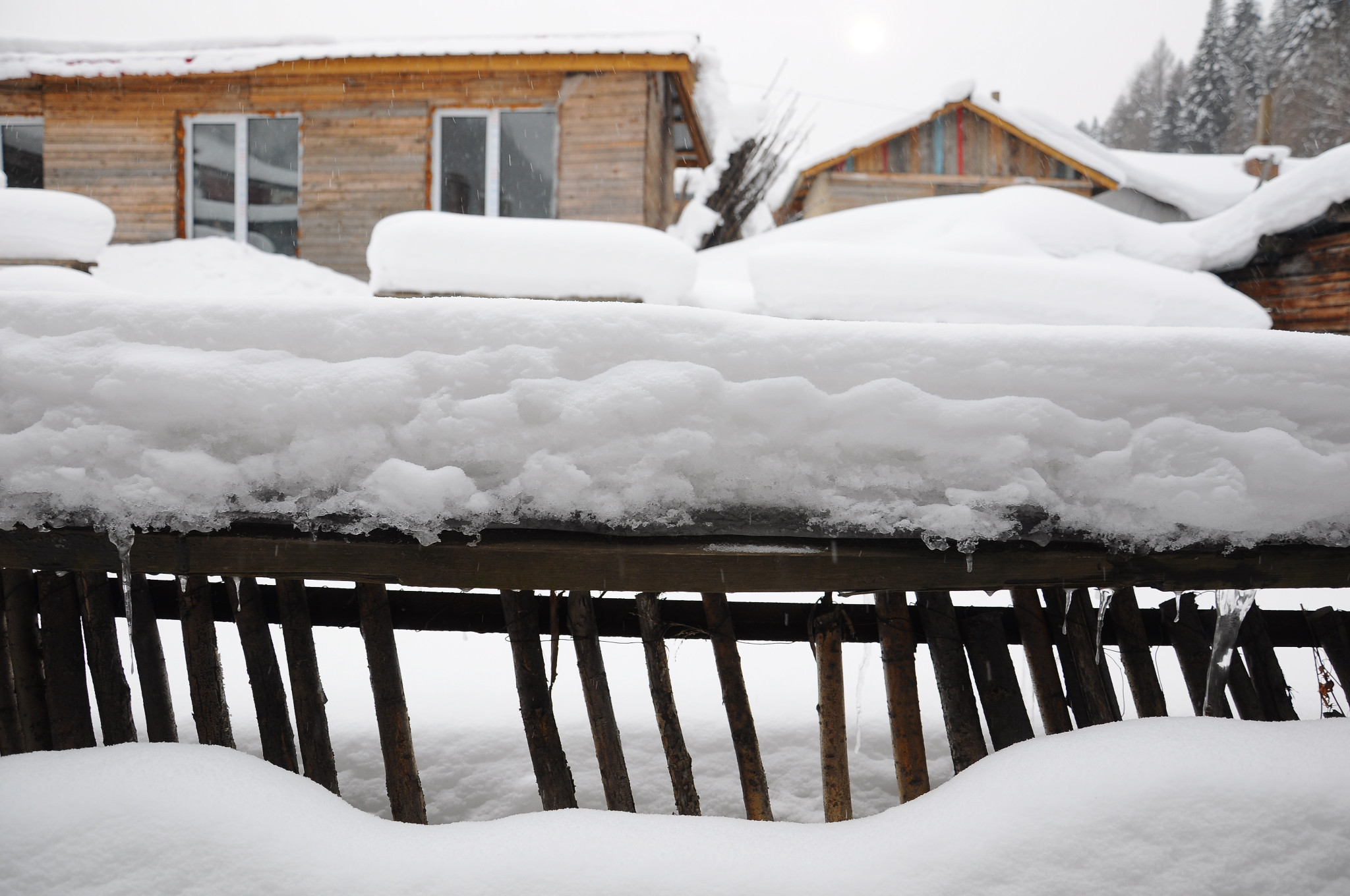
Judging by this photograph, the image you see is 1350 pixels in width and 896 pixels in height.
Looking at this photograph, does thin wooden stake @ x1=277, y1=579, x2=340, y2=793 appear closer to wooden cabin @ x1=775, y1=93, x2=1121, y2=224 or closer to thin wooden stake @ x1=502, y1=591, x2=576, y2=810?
thin wooden stake @ x1=502, y1=591, x2=576, y2=810

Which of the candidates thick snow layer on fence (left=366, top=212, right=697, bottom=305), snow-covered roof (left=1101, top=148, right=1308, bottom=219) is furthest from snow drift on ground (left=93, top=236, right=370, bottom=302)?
snow-covered roof (left=1101, top=148, right=1308, bottom=219)

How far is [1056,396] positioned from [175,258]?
10.0 m

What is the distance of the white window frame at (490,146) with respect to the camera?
847 cm

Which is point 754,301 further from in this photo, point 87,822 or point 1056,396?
point 87,822

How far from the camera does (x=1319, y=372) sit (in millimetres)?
1476

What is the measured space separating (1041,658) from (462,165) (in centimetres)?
875

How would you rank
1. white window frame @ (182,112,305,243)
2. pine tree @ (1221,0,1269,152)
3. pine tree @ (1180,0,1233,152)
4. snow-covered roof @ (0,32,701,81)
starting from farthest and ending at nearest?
1. pine tree @ (1180,0,1233,152)
2. pine tree @ (1221,0,1269,152)
3. white window frame @ (182,112,305,243)
4. snow-covered roof @ (0,32,701,81)

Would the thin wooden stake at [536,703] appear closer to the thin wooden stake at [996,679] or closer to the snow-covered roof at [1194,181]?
the thin wooden stake at [996,679]

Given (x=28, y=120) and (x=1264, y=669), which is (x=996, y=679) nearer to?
(x=1264, y=669)

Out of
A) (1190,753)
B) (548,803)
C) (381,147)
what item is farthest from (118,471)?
(381,147)

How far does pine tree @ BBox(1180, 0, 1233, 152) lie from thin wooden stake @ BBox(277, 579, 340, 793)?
43.9 meters

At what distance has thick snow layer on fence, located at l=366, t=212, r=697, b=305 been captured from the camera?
5805mm

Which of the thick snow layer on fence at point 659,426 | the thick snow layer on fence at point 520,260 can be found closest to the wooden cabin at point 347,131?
the thick snow layer on fence at point 520,260

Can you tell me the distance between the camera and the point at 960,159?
13.9m
